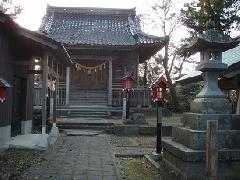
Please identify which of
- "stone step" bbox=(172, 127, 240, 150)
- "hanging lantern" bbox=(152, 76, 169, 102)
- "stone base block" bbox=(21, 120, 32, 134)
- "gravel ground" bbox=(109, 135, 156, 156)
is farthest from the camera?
"stone base block" bbox=(21, 120, 32, 134)

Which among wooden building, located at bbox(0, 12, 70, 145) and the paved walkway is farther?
wooden building, located at bbox(0, 12, 70, 145)

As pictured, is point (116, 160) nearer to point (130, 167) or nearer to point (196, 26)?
point (130, 167)

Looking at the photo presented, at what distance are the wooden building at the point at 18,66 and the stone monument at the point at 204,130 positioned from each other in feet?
17.9

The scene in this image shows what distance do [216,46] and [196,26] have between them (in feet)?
66.1

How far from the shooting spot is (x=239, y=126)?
28.3 ft

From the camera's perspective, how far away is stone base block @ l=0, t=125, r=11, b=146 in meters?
13.1

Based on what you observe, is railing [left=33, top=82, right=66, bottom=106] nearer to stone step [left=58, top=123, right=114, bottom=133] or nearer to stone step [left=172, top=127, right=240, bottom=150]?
stone step [left=58, top=123, right=114, bottom=133]

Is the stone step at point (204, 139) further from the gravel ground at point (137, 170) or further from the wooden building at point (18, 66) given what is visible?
the wooden building at point (18, 66)

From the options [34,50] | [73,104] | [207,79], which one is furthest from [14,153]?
[73,104]

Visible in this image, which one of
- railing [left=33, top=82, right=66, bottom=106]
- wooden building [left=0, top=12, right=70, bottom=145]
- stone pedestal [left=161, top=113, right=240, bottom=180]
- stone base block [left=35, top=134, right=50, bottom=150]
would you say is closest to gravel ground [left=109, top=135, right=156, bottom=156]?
stone base block [left=35, top=134, right=50, bottom=150]

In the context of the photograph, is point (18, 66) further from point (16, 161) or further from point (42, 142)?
point (16, 161)

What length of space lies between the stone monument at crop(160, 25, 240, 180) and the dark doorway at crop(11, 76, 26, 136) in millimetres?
8218

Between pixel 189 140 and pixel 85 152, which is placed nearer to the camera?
A: pixel 189 140

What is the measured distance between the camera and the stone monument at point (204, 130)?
7988 millimetres
